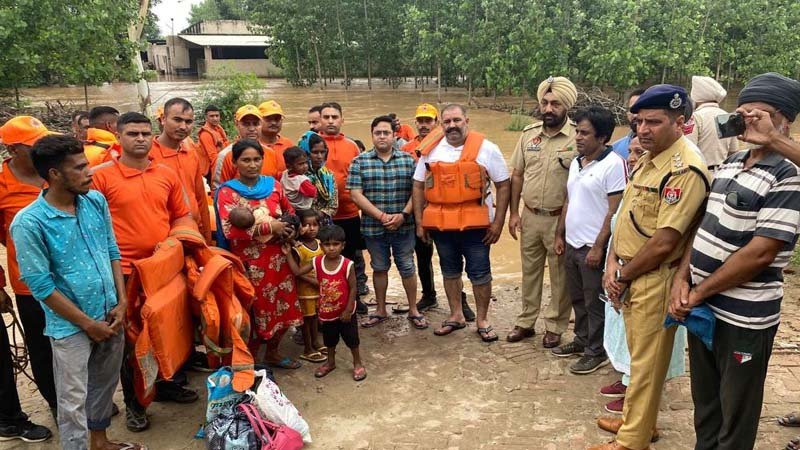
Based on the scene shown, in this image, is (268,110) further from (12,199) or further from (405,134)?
(405,134)

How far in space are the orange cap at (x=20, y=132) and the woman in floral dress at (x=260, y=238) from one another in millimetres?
1083

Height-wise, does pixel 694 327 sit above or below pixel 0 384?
above

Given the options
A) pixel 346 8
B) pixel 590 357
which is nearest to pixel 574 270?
pixel 590 357

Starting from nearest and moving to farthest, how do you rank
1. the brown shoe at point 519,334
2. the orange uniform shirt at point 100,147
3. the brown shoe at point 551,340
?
the orange uniform shirt at point 100,147, the brown shoe at point 551,340, the brown shoe at point 519,334

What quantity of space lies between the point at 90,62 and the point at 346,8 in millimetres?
20463

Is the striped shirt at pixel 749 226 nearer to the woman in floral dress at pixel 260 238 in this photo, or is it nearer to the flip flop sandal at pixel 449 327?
the flip flop sandal at pixel 449 327

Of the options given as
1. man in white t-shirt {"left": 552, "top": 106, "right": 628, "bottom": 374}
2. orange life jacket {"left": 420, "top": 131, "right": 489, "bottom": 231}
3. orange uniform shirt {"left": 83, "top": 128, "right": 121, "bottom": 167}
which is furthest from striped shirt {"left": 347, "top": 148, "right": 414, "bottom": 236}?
orange uniform shirt {"left": 83, "top": 128, "right": 121, "bottom": 167}

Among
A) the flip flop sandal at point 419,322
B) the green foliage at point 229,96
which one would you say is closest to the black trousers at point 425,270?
the flip flop sandal at point 419,322

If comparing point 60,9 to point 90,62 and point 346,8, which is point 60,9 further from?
point 346,8

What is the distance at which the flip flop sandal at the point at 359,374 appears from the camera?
3.90 metres

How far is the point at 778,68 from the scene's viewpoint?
837 inches

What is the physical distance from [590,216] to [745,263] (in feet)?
4.87

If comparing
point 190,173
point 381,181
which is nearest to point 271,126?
point 190,173

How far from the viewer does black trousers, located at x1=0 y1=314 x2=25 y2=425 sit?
3188mm
